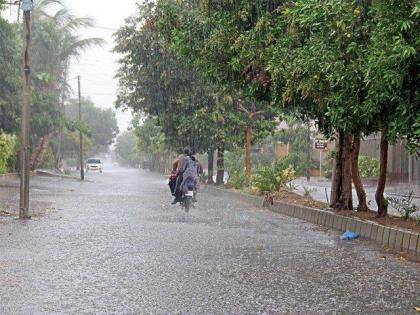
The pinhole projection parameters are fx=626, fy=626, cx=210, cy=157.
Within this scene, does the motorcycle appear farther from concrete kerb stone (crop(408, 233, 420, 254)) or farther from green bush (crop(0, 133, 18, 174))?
green bush (crop(0, 133, 18, 174))

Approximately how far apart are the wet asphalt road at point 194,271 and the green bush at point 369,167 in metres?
25.2

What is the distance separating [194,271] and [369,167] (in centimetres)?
3137

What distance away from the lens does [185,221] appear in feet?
46.8

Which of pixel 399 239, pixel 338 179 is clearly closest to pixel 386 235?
pixel 399 239

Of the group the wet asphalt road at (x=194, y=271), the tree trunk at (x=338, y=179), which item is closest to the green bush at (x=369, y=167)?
the tree trunk at (x=338, y=179)

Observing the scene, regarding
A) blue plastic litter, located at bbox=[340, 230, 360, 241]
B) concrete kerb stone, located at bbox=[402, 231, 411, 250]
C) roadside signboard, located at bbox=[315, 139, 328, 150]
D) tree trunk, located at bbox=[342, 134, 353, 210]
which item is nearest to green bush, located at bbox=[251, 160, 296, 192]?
tree trunk, located at bbox=[342, 134, 353, 210]

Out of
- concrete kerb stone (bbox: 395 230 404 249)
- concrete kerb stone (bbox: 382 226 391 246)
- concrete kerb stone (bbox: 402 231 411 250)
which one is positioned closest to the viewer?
concrete kerb stone (bbox: 402 231 411 250)

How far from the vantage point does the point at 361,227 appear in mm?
11914

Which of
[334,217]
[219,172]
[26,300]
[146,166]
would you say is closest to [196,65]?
[334,217]

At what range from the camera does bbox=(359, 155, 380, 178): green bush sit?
3753 centimetres

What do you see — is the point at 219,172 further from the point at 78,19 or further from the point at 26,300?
the point at 26,300

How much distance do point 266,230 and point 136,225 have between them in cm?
275

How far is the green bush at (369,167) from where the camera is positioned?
123 ft

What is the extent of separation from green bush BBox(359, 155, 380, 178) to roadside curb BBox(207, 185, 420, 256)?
20797 mm
